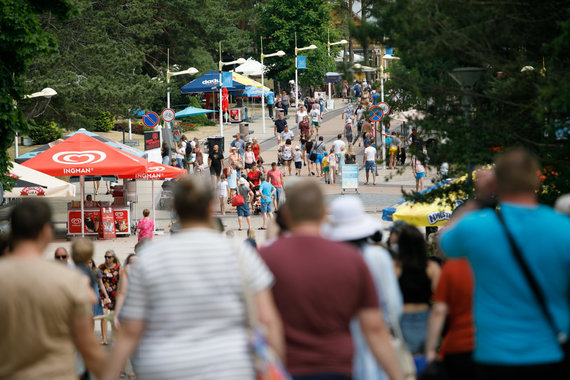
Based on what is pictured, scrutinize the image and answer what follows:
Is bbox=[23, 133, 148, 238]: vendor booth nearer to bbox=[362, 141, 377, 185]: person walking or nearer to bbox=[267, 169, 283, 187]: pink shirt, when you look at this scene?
bbox=[267, 169, 283, 187]: pink shirt

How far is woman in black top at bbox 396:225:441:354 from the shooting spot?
553 centimetres

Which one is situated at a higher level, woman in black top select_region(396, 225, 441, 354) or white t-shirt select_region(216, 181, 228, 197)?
white t-shirt select_region(216, 181, 228, 197)

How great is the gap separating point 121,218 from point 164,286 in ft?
71.0

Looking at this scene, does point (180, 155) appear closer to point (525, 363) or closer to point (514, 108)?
point (514, 108)

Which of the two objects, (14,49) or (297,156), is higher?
(14,49)

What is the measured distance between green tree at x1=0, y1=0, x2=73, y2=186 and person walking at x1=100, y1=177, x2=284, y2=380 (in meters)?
14.1

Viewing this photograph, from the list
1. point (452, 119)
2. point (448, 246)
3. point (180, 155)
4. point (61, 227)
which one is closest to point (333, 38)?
point (180, 155)

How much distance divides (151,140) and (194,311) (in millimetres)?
28093

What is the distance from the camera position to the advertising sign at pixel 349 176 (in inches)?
1230

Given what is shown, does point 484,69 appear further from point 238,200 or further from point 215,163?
point 215,163

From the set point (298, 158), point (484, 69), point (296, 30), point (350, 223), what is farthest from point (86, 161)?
point (296, 30)

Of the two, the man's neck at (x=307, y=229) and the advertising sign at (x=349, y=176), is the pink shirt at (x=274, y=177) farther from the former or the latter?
the man's neck at (x=307, y=229)

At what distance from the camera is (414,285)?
567cm

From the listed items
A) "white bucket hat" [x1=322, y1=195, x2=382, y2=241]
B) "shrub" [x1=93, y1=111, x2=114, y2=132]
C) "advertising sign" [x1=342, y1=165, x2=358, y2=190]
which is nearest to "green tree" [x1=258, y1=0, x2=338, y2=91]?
"shrub" [x1=93, y1=111, x2=114, y2=132]
